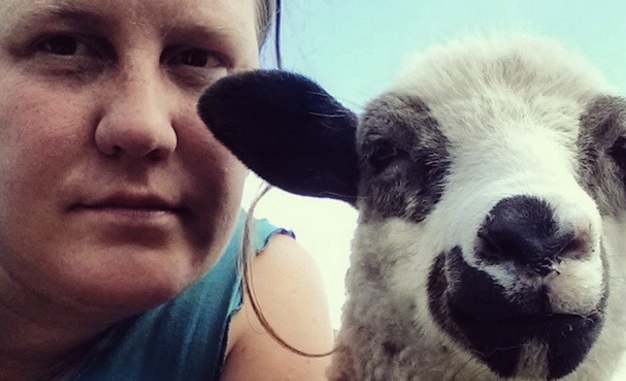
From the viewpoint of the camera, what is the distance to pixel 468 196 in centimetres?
119

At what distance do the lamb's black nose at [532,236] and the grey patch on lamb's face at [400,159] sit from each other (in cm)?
27

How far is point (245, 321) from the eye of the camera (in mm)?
1675

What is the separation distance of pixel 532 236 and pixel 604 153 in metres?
0.40

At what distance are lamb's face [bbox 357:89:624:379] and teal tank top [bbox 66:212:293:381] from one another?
37 centimetres

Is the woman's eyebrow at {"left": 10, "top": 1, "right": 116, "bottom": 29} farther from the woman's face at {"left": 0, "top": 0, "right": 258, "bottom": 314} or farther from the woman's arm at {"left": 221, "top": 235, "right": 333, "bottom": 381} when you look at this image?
the woman's arm at {"left": 221, "top": 235, "right": 333, "bottom": 381}

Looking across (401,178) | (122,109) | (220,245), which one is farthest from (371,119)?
(122,109)

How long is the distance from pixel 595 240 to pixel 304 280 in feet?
2.63

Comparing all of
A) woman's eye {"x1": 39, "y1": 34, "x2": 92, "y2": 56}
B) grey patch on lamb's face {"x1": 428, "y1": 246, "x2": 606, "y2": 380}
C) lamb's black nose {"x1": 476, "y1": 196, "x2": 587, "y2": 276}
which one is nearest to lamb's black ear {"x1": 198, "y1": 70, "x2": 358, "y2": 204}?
woman's eye {"x1": 39, "y1": 34, "x2": 92, "y2": 56}

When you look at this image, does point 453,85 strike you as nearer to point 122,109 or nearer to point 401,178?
point 401,178

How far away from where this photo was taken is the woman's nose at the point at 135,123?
4.10ft

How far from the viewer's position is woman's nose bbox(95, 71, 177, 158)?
1.25 metres

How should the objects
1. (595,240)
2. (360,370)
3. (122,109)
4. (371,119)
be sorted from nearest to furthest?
(595,240), (122,109), (360,370), (371,119)

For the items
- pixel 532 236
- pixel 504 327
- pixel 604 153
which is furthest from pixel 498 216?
pixel 604 153

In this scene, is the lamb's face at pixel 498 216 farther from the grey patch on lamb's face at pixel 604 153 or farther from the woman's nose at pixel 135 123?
the woman's nose at pixel 135 123
